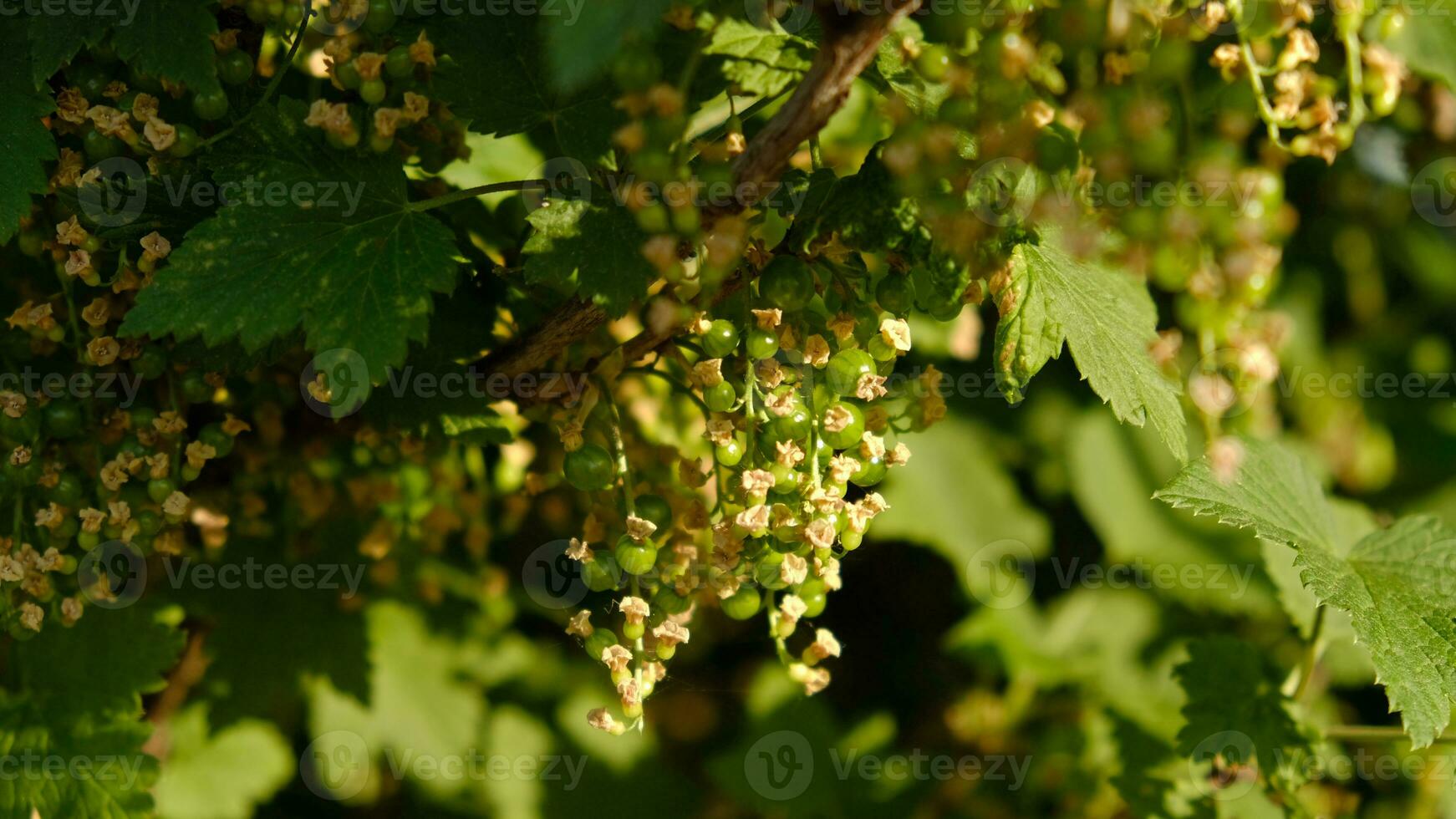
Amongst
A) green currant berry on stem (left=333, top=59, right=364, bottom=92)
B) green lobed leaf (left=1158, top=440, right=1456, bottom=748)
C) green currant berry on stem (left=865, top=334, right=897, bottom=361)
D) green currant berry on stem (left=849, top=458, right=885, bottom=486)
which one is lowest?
green lobed leaf (left=1158, top=440, right=1456, bottom=748)

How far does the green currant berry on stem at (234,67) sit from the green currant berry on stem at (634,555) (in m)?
0.77

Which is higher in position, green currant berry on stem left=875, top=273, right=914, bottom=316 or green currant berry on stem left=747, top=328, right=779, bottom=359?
green currant berry on stem left=875, top=273, right=914, bottom=316

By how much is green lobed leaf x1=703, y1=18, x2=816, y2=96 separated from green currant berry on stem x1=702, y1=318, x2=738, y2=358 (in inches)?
15.3

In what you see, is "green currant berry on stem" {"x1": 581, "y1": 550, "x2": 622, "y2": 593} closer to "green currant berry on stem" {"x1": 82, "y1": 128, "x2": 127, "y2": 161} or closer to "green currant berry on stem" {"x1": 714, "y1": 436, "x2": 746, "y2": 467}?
"green currant berry on stem" {"x1": 714, "y1": 436, "x2": 746, "y2": 467}

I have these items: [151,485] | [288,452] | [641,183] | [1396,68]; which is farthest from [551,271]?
[1396,68]

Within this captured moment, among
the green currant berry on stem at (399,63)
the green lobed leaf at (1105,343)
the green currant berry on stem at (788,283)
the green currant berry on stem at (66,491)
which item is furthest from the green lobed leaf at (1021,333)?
the green currant berry on stem at (66,491)

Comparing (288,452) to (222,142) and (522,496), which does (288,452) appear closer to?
(522,496)

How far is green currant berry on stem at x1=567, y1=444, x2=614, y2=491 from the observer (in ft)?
4.90

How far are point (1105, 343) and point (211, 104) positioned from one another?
118 cm

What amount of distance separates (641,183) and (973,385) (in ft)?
5.27

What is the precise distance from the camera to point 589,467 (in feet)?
4.89

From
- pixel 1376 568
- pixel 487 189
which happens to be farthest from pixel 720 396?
A: pixel 1376 568

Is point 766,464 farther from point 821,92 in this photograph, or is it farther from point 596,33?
point 596,33

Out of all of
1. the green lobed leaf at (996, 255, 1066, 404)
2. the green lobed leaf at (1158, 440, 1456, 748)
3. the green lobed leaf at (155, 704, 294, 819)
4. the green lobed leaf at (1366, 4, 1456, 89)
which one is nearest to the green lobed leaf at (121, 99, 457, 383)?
the green lobed leaf at (996, 255, 1066, 404)
